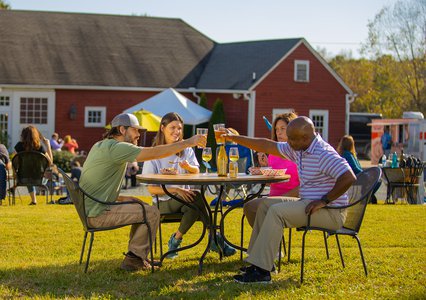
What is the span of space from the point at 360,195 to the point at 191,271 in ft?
5.85

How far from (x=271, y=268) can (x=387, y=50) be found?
1681 inches

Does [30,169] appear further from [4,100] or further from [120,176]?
[4,100]

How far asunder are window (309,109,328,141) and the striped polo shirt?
27936 mm

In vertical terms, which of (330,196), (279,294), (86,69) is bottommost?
(279,294)

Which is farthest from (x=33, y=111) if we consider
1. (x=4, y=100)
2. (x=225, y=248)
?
(x=225, y=248)

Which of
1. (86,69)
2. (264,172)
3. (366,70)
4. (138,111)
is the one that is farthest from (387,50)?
(264,172)

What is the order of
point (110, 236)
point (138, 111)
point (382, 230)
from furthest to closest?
1. point (138, 111)
2. point (382, 230)
3. point (110, 236)

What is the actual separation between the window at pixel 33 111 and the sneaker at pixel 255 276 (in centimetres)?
2659

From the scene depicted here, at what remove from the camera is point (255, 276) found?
24.6 ft

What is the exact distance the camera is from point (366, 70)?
52656 millimetres

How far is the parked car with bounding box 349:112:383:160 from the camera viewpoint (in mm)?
44188

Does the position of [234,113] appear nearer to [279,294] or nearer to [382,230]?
[382,230]

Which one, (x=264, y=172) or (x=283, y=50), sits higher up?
(x=283, y=50)

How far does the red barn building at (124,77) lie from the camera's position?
33312 mm
